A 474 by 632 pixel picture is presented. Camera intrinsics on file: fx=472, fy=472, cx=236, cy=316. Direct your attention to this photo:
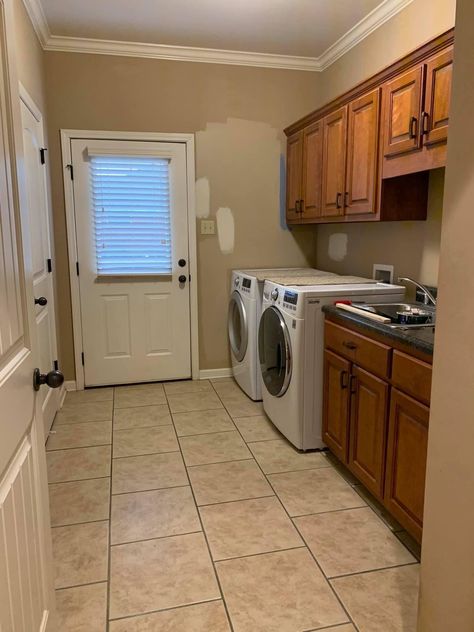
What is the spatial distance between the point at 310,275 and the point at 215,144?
1.33 meters

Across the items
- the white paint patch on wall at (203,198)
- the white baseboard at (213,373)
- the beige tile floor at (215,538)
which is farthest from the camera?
the white baseboard at (213,373)

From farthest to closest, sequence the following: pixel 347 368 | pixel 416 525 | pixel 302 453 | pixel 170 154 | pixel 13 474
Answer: pixel 170 154 < pixel 302 453 < pixel 347 368 < pixel 416 525 < pixel 13 474

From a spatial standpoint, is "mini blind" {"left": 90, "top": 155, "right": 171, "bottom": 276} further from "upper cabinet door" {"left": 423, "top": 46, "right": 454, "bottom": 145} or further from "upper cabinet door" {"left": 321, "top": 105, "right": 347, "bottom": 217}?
"upper cabinet door" {"left": 423, "top": 46, "right": 454, "bottom": 145}

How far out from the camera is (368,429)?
2127mm

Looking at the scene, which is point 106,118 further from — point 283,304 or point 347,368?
point 347,368

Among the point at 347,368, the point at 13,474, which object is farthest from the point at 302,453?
the point at 13,474

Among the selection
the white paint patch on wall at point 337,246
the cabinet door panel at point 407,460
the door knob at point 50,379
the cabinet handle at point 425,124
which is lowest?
the cabinet door panel at point 407,460

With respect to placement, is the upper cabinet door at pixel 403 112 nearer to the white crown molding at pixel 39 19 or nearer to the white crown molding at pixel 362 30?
the white crown molding at pixel 362 30

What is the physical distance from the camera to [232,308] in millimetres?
3834

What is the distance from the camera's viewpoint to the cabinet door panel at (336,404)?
7.66 ft

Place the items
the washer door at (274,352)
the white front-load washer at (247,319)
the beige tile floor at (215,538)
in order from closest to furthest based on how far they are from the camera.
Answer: the beige tile floor at (215,538) < the washer door at (274,352) < the white front-load washer at (247,319)

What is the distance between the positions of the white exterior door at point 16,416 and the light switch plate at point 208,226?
8.69 ft

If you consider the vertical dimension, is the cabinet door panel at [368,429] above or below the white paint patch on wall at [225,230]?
below

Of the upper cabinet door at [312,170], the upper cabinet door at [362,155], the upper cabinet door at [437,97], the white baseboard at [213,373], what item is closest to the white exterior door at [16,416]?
the upper cabinet door at [437,97]
